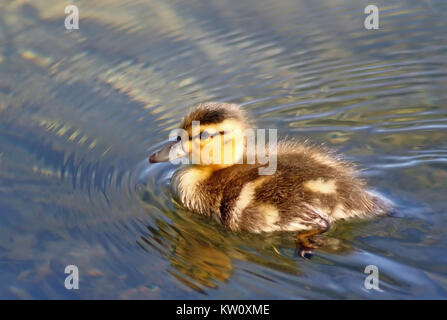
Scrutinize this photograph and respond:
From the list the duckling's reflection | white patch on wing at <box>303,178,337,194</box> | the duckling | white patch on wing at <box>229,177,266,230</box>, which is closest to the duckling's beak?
the duckling

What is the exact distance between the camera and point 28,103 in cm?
402

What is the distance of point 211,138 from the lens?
330 cm

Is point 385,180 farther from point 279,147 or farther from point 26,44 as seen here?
point 26,44

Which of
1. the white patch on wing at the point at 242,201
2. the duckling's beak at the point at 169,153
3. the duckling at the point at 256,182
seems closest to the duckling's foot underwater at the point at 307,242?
the duckling at the point at 256,182

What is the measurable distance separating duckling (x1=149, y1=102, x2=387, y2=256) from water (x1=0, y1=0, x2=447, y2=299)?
0.07 m

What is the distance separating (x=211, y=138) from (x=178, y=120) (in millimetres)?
677

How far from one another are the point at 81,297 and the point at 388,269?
113 centimetres

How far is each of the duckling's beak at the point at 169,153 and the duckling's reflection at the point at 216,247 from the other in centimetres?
29

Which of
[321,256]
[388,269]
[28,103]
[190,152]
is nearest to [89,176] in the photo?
[190,152]

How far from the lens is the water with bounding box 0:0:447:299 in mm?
2760

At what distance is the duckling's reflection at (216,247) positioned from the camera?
2756 millimetres

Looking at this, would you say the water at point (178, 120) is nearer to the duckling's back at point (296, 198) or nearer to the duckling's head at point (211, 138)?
the duckling's back at point (296, 198)

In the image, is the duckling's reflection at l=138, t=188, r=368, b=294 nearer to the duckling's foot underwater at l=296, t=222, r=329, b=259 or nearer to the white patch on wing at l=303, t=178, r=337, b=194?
the duckling's foot underwater at l=296, t=222, r=329, b=259

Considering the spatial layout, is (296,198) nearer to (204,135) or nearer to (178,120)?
(204,135)
